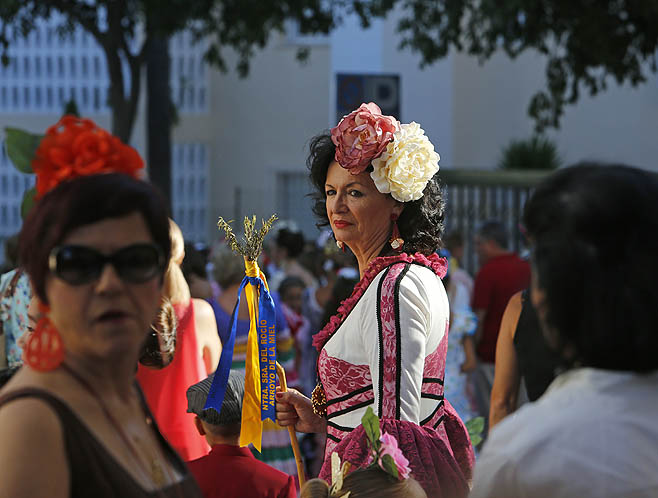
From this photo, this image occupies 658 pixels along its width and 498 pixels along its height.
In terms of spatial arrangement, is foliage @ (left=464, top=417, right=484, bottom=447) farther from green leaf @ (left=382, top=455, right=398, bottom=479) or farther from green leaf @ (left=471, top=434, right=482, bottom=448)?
green leaf @ (left=382, top=455, right=398, bottom=479)

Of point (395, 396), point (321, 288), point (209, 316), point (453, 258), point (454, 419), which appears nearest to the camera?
point (395, 396)

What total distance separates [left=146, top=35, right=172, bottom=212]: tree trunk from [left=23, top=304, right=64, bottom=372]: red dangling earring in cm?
1136

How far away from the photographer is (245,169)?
19359 millimetres

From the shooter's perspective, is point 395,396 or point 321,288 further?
point 321,288

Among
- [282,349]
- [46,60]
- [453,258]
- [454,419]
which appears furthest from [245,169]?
[454,419]

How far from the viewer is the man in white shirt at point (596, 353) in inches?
59.8

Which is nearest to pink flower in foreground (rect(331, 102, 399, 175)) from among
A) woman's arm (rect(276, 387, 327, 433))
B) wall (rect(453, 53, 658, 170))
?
woman's arm (rect(276, 387, 327, 433))

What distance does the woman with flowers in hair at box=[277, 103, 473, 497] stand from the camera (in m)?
2.62

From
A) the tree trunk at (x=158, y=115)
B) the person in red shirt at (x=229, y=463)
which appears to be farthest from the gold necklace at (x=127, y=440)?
the tree trunk at (x=158, y=115)

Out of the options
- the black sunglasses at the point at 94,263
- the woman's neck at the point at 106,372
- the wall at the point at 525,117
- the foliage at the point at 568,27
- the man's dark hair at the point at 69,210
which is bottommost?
the woman's neck at the point at 106,372

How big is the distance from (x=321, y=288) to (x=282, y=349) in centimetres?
170

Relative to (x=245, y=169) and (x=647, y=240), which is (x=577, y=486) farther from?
(x=245, y=169)

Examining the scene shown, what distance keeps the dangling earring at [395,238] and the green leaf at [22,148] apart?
130 centimetres

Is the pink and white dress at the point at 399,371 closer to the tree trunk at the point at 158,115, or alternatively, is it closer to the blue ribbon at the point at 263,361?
the blue ribbon at the point at 263,361
